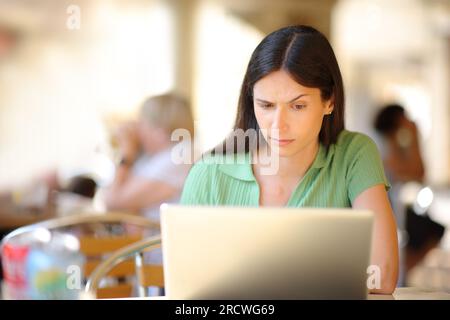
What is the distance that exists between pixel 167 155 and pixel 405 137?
1.91 metres

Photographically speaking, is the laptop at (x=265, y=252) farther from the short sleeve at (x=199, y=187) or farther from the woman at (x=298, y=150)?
the short sleeve at (x=199, y=187)

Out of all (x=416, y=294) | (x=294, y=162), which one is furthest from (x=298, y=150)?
(x=416, y=294)

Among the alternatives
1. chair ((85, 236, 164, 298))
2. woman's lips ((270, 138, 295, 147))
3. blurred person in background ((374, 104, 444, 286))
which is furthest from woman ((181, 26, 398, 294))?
blurred person in background ((374, 104, 444, 286))

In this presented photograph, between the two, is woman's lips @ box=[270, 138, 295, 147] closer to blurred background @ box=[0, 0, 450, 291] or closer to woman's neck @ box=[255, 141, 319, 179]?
woman's neck @ box=[255, 141, 319, 179]

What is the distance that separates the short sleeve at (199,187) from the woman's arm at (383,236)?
313 millimetres

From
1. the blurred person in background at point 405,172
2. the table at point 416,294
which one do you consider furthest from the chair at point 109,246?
the blurred person in background at point 405,172

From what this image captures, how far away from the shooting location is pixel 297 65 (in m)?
1.79

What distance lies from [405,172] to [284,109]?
131 inches

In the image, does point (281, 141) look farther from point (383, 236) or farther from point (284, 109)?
point (383, 236)

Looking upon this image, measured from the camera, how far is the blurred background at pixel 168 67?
20.9 ft

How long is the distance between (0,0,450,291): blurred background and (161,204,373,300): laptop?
486cm

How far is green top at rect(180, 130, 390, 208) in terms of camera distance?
1.85 meters

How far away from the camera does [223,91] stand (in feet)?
21.9
